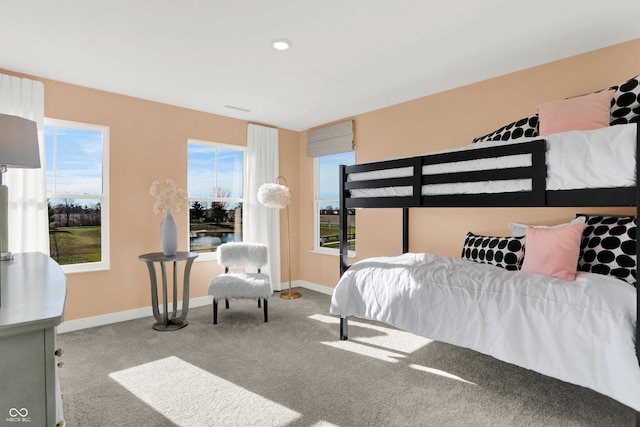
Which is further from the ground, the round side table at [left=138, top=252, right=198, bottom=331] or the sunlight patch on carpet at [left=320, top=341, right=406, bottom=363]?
the round side table at [left=138, top=252, right=198, bottom=331]

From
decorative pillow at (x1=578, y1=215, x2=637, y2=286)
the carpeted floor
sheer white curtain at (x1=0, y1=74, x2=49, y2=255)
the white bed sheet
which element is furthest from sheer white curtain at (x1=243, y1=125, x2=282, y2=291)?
decorative pillow at (x1=578, y1=215, x2=637, y2=286)

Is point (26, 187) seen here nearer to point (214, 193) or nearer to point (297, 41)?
point (214, 193)

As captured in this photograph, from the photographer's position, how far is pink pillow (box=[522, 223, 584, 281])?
7.35ft

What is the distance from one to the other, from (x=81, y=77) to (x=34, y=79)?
42 centimetres

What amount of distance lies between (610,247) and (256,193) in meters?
3.81

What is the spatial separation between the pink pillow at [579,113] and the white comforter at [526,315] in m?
1.10

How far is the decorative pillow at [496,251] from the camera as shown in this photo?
109 inches

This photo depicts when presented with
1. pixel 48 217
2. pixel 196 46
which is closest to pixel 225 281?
pixel 48 217

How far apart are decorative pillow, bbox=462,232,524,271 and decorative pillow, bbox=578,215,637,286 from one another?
0.41m

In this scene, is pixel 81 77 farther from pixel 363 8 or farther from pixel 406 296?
pixel 406 296

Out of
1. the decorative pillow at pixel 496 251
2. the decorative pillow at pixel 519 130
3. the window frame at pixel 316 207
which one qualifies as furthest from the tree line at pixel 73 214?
the decorative pillow at pixel 519 130

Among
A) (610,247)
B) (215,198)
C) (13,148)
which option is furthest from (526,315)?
(215,198)

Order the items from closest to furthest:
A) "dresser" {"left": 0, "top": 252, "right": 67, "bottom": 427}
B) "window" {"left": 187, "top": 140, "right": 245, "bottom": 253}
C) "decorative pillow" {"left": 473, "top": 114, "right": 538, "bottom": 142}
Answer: "dresser" {"left": 0, "top": 252, "right": 67, "bottom": 427}
"decorative pillow" {"left": 473, "top": 114, "right": 538, "bottom": 142}
"window" {"left": 187, "top": 140, "right": 245, "bottom": 253}

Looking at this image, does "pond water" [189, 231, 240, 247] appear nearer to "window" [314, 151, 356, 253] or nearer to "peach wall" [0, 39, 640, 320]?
"peach wall" [0, 39, 640, 320]
